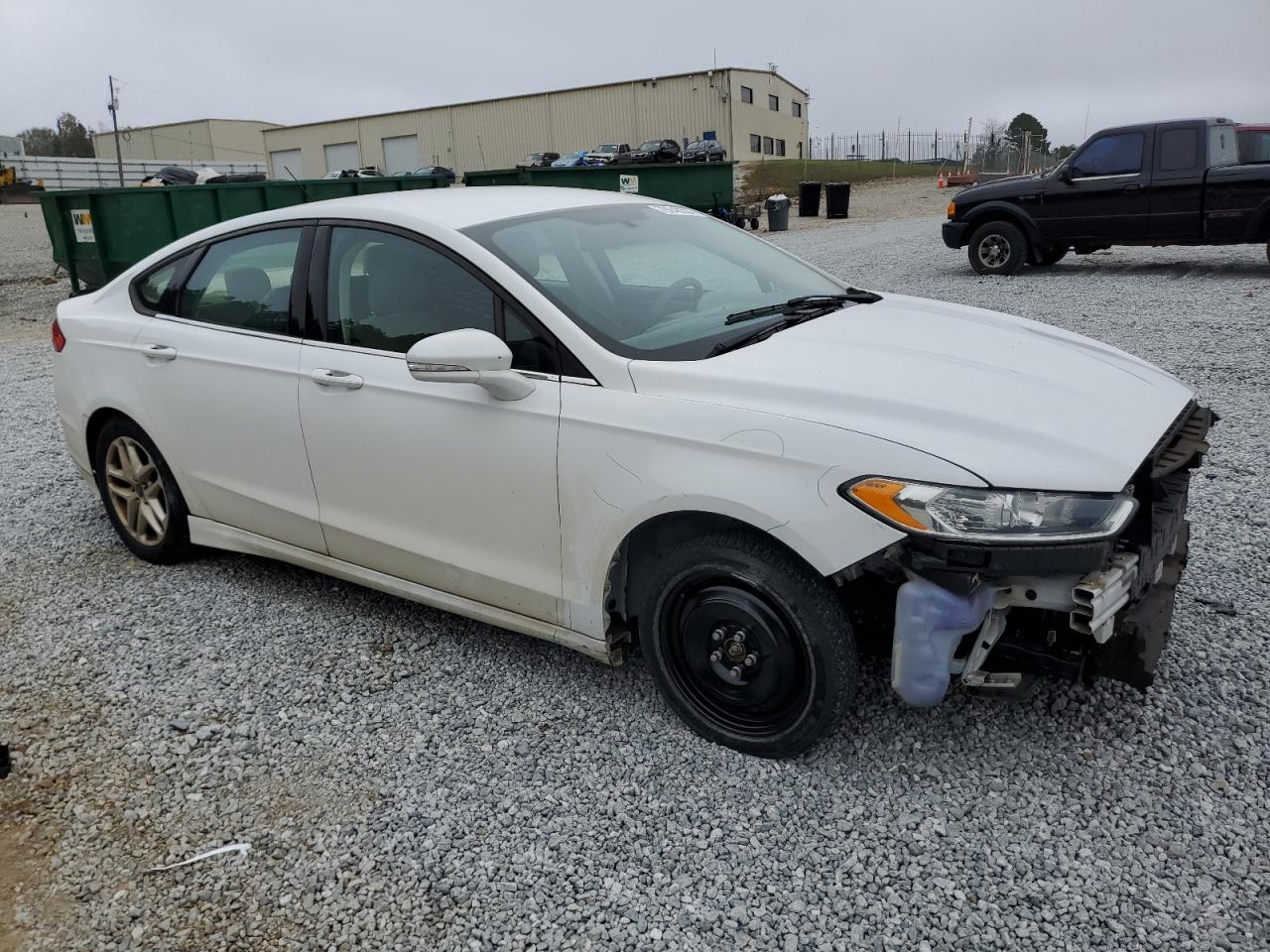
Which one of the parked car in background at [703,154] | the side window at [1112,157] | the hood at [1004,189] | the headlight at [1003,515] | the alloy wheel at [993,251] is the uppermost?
the parked car in background at [703,154]

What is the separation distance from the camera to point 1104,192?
41.1 ft

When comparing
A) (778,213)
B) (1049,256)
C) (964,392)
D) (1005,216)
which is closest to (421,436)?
(964,392)

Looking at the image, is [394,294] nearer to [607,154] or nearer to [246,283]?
[246,283]

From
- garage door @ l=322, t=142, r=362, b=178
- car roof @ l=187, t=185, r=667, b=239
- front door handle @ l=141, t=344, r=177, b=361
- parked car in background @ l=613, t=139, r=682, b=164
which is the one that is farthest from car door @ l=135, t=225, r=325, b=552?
Answer: garage door @ l=322, t=142, r=362, b=178

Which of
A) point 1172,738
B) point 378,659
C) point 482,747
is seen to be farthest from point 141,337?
point 1172,738

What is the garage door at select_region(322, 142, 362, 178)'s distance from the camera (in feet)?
213

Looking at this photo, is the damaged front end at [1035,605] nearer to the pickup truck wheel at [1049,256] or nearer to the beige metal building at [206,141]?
the pickup truck wheel at [1049,256]

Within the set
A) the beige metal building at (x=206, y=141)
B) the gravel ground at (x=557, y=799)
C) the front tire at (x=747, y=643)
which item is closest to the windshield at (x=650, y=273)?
the front tire at (x=747, y=643)

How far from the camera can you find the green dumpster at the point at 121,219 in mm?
14164

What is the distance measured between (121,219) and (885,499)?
14.6 m

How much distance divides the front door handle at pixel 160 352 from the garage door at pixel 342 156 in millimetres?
65143

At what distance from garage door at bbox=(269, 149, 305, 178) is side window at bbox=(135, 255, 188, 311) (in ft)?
227

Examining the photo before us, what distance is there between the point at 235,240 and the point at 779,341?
7.91ft

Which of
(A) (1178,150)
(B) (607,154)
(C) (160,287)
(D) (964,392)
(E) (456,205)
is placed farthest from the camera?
(B) (607,154)
